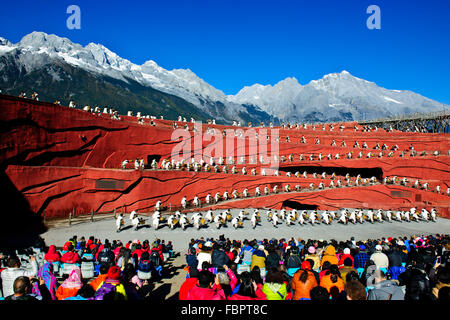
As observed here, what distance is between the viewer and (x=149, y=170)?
69.3ft

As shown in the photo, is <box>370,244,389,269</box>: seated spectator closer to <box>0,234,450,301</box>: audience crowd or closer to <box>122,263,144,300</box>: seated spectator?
<box>0,234,450,301</box>: audience crowd

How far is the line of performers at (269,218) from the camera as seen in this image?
17.2 meters

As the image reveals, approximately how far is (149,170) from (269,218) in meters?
9.36

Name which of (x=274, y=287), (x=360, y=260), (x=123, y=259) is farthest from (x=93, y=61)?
(x=274, y=287)

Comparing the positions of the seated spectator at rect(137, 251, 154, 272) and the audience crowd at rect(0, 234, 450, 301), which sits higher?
the audience crowd at rect(0, 234, 450, 301)

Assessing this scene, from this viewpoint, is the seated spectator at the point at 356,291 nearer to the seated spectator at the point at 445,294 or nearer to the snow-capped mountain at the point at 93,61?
the seated spectator at the point at 445,294

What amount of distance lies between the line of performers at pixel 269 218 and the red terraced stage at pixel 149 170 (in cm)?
297

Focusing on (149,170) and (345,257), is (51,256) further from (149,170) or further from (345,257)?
(149,170)

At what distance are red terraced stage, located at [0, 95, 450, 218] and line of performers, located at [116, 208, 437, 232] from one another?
2967 mm

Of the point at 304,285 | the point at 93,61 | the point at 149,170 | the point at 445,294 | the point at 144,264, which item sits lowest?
the point at 144,264

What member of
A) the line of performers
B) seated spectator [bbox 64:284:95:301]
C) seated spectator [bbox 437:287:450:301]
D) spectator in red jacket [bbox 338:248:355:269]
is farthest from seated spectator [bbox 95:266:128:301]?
the line of performers

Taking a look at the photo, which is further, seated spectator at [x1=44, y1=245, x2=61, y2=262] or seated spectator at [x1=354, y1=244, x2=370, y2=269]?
seated spectator at [x1=44, y1=245, x2=61, y2=262]

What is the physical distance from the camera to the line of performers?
1719cm

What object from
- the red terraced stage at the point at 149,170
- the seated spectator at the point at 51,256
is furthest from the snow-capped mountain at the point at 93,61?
the seated spectator at the point at 51,256
